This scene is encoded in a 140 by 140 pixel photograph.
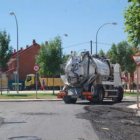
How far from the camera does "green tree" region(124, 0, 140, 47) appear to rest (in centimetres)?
2019

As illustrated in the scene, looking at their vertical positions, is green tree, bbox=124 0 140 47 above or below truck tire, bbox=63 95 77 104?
above

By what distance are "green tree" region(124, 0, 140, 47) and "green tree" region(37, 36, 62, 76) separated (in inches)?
1585

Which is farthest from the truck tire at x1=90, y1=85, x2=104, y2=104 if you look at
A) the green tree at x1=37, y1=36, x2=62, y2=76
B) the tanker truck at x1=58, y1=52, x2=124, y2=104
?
the green tree at x1=37, y1=36, x2=62, y2=76

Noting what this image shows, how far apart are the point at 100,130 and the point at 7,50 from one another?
1688 inches

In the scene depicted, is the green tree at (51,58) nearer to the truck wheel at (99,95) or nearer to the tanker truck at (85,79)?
the tanker truck at (85,79)

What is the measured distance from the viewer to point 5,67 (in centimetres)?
5894

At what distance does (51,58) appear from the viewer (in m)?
62.2

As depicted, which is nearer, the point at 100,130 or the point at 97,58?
the point at 100,130

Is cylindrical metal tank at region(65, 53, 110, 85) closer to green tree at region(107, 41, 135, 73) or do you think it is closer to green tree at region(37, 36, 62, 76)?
green tree at region(37, 36, 62, 76)

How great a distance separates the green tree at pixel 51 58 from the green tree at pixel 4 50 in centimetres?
492

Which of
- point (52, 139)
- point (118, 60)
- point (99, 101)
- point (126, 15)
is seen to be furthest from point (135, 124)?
point (118, 60)

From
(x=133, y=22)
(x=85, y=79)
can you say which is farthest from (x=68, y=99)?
(x=133, y=22)

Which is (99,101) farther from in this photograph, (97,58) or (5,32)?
(5,32)

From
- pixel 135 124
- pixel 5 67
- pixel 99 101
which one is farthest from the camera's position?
pixel 5 67
